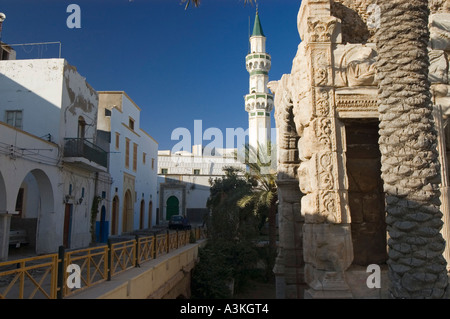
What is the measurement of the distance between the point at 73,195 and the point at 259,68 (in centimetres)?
Answer: 2646

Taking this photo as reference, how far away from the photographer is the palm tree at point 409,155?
4.77 metres

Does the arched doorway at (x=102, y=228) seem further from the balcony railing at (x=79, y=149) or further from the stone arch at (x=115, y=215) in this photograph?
the balcony railing at (x=79, y=149)

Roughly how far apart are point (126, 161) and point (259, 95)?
688 inches

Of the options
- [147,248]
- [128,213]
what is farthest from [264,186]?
[128,213]

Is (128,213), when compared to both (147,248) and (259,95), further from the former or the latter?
(259,95)

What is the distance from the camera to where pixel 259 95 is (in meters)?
37.7

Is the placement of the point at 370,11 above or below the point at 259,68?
below

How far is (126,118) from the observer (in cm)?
2467

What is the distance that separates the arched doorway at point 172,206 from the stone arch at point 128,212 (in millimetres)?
12689

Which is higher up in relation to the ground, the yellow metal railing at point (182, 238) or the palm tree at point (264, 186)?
the palm tree at point (264, 186)

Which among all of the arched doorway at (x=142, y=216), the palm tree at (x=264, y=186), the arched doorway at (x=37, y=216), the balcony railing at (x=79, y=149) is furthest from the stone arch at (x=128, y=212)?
the palm tree at (x=264, y=186)

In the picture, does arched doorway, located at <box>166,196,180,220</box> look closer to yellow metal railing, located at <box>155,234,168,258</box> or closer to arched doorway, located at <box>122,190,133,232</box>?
arched doorway, located at <box>122,190,133,232</box>
